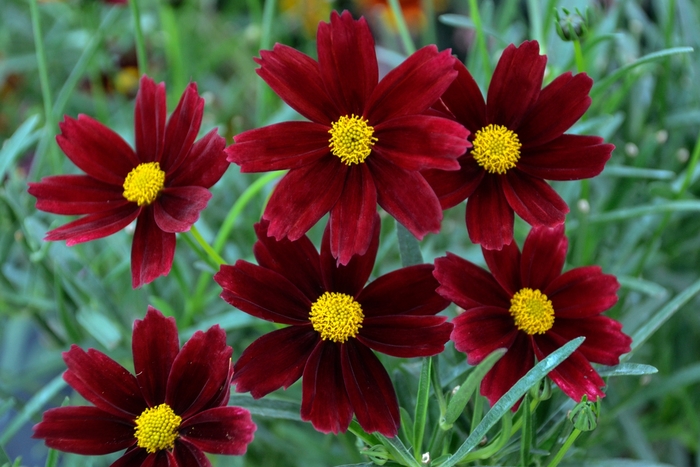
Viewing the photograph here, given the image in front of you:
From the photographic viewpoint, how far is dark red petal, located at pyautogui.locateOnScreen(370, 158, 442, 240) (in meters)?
0.39

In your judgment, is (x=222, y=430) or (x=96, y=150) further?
(x=96, y=150)

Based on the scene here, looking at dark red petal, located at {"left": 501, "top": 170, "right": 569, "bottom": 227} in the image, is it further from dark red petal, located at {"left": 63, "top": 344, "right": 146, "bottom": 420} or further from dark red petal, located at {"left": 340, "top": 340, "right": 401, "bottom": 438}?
dark red petal, located at {"left": 63, "top": 344, "right": 146, "bottom": 420}

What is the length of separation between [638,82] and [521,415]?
1.96 ft

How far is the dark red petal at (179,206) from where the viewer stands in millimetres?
418

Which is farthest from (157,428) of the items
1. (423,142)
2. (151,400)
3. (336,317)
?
(423,142)

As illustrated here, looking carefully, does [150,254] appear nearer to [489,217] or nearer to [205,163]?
[205,163]

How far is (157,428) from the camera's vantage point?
0.41 metres

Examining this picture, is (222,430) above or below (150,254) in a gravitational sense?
below

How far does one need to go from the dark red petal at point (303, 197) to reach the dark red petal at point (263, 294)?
3 centimetres

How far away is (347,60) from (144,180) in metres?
0.16

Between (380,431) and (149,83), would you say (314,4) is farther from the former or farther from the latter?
(380,431)

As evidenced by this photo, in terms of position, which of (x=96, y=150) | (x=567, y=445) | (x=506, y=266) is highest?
(x=96, y=150)

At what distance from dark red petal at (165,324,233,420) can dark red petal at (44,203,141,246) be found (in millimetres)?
89

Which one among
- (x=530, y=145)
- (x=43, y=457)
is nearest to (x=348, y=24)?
(x=530, y=145)
